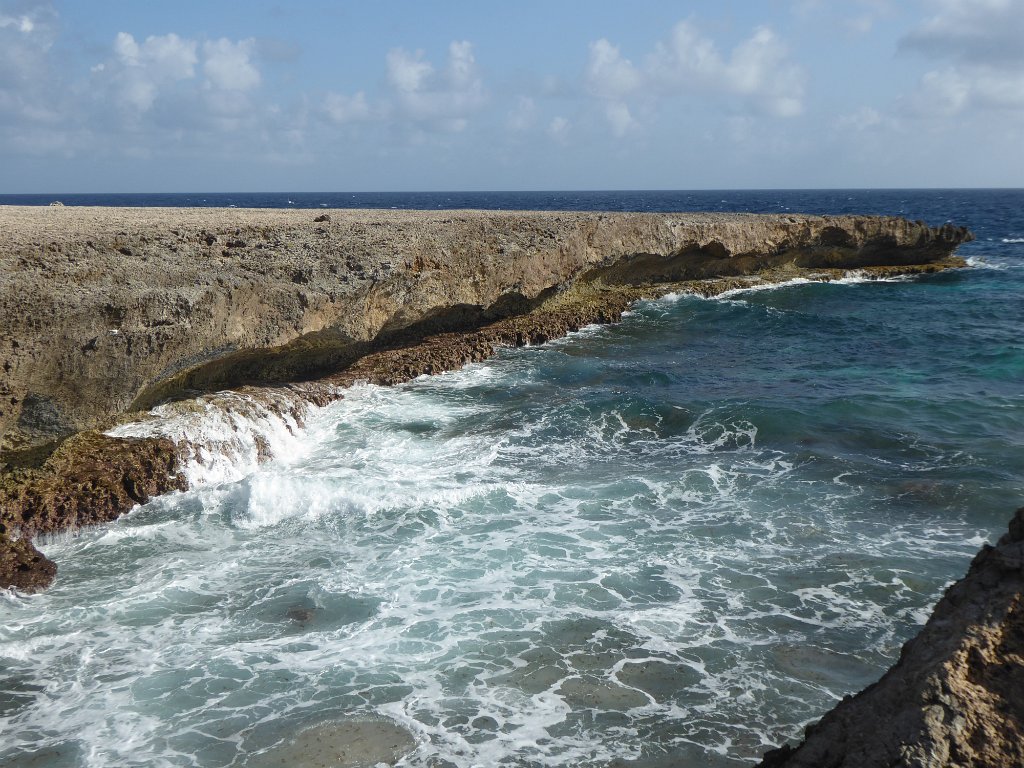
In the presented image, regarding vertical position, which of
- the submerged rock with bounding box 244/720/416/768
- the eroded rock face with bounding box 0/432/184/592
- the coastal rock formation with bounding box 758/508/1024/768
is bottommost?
the submerged rock with bounding box 244/720/416/768

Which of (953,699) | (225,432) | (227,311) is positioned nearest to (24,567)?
(225,432)

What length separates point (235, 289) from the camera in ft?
46.1

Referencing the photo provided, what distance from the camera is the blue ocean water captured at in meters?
7.04

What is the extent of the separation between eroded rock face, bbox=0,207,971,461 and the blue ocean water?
5.90ft

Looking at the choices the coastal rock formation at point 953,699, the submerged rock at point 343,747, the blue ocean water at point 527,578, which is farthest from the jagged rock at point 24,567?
the coastal rock formation at point 953,699

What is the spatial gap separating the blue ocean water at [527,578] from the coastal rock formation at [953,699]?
9.47ft

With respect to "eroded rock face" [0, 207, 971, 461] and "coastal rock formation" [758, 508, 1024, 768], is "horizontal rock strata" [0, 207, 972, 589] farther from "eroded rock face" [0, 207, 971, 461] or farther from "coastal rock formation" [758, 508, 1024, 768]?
"coastal rock formation" [758, 508, 1024, 768]

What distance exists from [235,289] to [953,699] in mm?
12916

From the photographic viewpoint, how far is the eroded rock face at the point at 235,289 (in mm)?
11570

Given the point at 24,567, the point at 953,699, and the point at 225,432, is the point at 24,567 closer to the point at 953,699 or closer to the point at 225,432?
the point at 225,432

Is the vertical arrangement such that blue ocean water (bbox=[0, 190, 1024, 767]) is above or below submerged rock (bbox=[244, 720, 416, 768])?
above

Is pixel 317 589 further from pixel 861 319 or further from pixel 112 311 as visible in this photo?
pixel 861 319

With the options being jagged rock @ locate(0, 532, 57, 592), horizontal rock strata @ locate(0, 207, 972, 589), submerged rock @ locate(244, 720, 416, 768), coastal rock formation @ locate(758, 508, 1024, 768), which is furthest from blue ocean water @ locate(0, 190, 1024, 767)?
coastal rock formation @ locate(758, 508, 1024, 768)

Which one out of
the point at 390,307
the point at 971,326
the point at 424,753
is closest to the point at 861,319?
the point at 971,326
